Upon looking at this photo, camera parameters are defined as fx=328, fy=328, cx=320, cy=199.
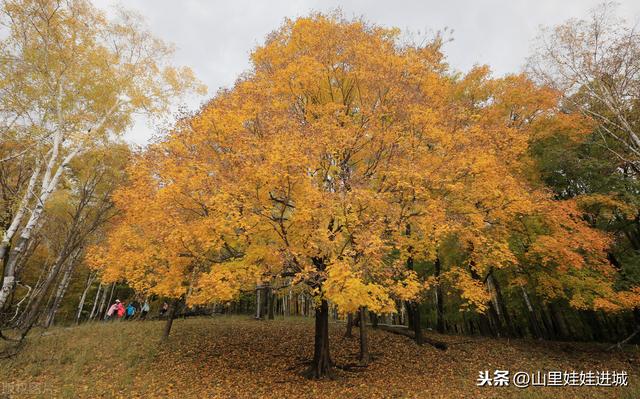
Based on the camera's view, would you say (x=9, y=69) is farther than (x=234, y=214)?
Yes

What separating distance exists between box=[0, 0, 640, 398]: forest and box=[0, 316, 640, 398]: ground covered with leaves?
10cm

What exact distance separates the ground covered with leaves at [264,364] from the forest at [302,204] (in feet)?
0.34

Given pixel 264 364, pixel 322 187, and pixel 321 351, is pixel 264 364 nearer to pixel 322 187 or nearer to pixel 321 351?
pixel 321 351

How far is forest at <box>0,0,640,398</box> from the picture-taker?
9016 millimetres

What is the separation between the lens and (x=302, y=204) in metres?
8.75

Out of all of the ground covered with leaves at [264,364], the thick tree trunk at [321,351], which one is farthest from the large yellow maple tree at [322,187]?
the ground covered with leaves at [264,364]

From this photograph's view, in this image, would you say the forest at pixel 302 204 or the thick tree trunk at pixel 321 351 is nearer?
the forest at pixel 302 204

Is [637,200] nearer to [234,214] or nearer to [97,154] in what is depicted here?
[234,214]

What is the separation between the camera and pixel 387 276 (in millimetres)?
8711

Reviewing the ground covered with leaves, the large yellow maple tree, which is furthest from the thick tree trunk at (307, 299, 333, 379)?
the ground covered with leaves

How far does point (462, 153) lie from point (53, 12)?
13861 mm

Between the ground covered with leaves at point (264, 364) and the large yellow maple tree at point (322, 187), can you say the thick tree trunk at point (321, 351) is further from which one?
the ground covered with leaves at point (264, 364)

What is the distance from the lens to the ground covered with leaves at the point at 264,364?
9.85 m

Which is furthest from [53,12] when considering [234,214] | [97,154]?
[234,214]
